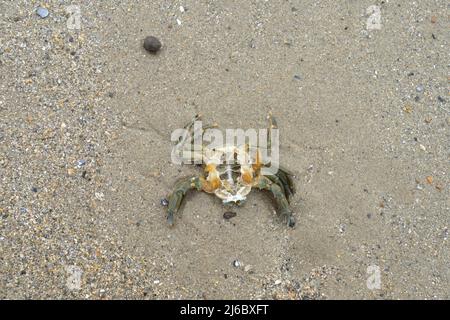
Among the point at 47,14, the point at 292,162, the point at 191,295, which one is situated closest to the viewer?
the point at 191,295

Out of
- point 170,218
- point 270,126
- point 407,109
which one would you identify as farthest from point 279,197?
point 407,109

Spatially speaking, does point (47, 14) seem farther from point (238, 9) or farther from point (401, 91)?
point (401, 91)

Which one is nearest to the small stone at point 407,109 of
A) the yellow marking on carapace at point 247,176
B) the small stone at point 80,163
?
the yellow marking on carapace at point 247,176

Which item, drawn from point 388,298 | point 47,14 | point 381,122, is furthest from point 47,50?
point 388,298

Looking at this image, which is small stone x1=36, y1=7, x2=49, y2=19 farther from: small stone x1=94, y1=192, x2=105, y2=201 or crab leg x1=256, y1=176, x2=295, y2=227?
crab leg x1=256, y1=176, x2=295, y2=227

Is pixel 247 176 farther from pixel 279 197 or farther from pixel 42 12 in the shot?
pixel 42 12

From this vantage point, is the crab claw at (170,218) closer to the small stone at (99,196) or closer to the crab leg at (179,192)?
the crab leg at (179,192)

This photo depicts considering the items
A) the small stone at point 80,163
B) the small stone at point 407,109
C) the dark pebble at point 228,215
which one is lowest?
the dark pebble at point 228,215
